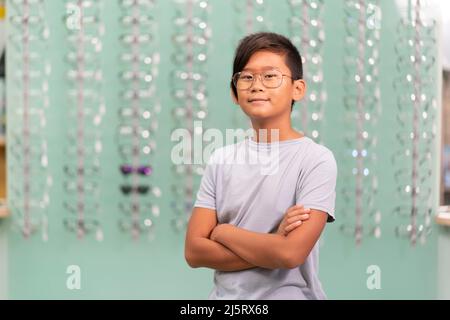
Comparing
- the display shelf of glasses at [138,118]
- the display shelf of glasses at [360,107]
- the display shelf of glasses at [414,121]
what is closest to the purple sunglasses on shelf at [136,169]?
the display shelf of glasses at [138,118]

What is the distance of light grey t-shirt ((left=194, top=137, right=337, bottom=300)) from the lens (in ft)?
2.59

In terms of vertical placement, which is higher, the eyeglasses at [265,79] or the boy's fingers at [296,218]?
the eyeglasses at [265,79]

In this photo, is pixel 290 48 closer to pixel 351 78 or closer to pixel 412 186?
pixel 351 78

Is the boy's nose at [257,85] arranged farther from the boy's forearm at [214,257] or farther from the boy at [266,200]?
the boy's forearm at [214,257]

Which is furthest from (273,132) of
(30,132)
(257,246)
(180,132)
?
(30,132)

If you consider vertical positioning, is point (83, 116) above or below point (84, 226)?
above

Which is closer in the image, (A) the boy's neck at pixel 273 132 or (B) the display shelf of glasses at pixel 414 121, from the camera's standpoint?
(A) the boy's neck at pixel 273 132

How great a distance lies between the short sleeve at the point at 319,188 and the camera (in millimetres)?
777

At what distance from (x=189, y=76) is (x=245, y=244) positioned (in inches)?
38.3

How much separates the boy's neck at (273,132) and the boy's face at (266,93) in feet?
0.05

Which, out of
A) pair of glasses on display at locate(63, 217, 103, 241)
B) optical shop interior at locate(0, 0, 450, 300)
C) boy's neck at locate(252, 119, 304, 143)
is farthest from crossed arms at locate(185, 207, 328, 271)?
pair of glasses on display at locate(63, 217, 103, 241)

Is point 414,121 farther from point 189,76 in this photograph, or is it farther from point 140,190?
point 140,190

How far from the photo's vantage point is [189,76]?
166cm

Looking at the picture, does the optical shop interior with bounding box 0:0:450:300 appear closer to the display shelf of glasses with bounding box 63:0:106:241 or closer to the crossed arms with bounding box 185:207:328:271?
the display shelf of glasses with bounding box 63:0:106:241
